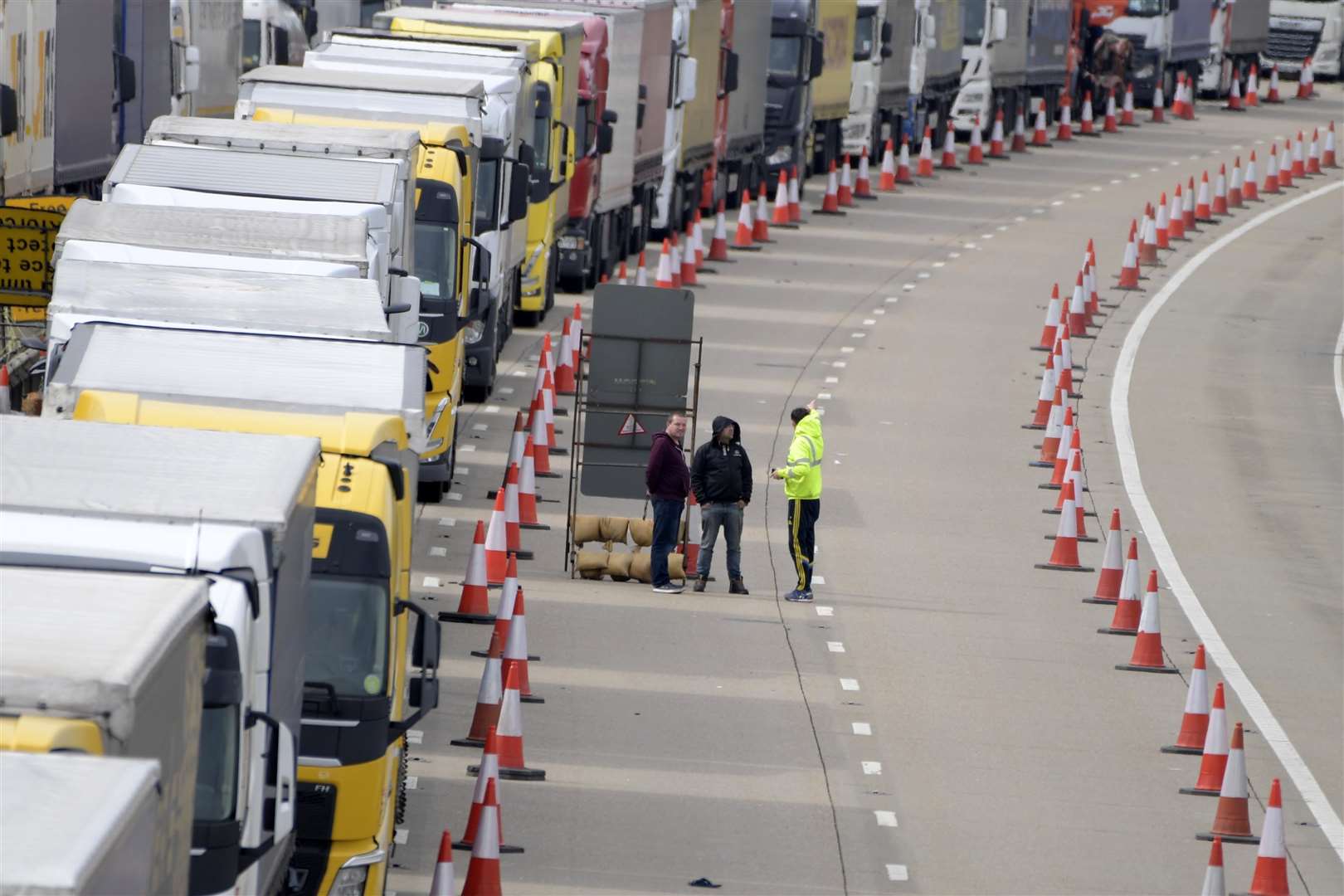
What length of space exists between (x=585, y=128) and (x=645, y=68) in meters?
3.99

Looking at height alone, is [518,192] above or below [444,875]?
above

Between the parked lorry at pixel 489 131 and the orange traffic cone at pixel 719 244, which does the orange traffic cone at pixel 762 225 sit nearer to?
the orange traffic cone at pixel 719 244

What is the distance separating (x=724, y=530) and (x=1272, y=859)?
23.1 ft

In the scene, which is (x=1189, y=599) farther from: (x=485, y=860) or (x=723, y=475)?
(x=485, y=860)

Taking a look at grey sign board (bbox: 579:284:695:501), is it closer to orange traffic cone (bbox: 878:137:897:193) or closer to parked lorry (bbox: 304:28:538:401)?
parked lorry (bbox: 304:28:538:401)

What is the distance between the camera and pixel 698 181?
138 feet

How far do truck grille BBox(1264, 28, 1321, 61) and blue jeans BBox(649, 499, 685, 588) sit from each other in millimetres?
Answer: 56644

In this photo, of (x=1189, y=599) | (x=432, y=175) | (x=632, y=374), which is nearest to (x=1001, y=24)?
(x=432, y=175)

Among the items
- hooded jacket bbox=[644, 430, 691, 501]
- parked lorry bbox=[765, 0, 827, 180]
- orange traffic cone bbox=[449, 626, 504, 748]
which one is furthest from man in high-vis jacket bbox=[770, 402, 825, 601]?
parked lorry bbox=[765, 0, 827, 180]

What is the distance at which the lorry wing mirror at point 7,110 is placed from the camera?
76.9ft

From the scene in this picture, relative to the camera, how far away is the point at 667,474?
20.2m

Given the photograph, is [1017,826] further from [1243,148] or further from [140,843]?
[1243,148]

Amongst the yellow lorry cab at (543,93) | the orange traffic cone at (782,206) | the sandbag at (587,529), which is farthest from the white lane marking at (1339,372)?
the sandbag at (587,529)

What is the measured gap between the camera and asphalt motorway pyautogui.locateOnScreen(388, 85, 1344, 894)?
1474cm
